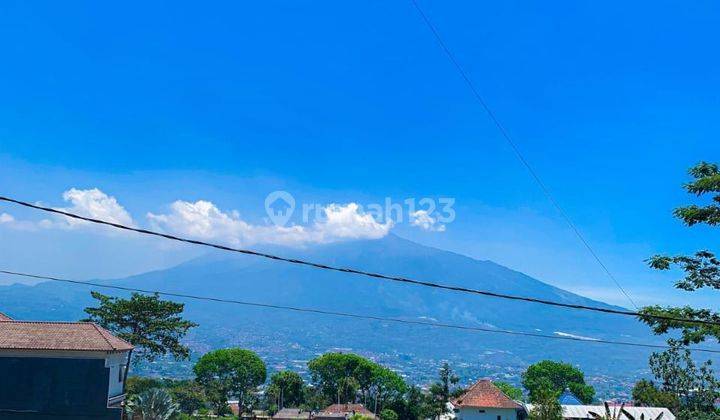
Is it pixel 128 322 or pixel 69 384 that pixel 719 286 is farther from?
pixel 128 322

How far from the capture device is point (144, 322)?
131ft

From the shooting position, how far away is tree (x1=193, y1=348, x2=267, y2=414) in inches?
2655

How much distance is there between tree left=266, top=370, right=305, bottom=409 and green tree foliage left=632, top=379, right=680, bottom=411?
35.0 meters

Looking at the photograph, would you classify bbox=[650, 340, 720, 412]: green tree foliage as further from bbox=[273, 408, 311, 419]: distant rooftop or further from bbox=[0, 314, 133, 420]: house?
bbox=[0, 314, 133, 420]: house

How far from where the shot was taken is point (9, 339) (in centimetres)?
2539

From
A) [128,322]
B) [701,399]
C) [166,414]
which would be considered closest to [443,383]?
[701,399]

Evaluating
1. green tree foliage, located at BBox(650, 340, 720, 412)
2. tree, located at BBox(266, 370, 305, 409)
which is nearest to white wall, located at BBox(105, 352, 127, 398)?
green tree foliage, located at BBox(650, 340, 720, 412)

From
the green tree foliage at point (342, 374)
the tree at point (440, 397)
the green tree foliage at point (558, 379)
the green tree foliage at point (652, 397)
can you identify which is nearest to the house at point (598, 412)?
the green tree foliage at point (652, 397)

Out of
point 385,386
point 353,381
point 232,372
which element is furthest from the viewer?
point 232,372

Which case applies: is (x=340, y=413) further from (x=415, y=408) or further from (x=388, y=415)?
(x=415, y=408)

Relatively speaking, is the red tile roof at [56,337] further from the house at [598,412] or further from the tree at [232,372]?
the tree at [232,372]

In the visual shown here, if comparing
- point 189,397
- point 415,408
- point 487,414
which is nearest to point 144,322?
point 189,397

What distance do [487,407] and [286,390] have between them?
83.0 ft

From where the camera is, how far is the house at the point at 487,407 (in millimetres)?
47031
